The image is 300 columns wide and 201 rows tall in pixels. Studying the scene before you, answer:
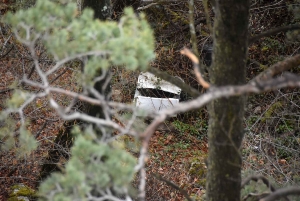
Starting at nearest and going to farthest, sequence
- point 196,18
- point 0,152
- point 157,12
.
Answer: point 0,152 < point 196,18 < point 157,12

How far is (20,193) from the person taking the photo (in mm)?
6605

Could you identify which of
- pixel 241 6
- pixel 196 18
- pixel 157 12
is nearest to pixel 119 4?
pixel 157 12

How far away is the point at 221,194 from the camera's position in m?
3.39

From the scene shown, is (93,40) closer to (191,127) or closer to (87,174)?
(87,174)

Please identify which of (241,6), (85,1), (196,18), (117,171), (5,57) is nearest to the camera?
(117,171)

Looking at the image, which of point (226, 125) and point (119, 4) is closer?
point (226, 125)

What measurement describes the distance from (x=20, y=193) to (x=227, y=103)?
14.7 ft

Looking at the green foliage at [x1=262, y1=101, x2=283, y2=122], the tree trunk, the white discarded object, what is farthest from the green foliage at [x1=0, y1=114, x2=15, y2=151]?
the white discarded object

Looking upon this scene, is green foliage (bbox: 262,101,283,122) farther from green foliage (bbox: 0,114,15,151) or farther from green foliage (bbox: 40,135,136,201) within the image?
green foliage (bbox: 40,135,136,201)

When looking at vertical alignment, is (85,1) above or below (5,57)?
above

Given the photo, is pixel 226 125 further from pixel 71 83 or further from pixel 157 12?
pixel 157 12

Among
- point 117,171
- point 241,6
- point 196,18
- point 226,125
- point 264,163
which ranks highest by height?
point 196,18

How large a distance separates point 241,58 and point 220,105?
1.33ft

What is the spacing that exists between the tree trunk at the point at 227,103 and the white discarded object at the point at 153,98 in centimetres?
631
